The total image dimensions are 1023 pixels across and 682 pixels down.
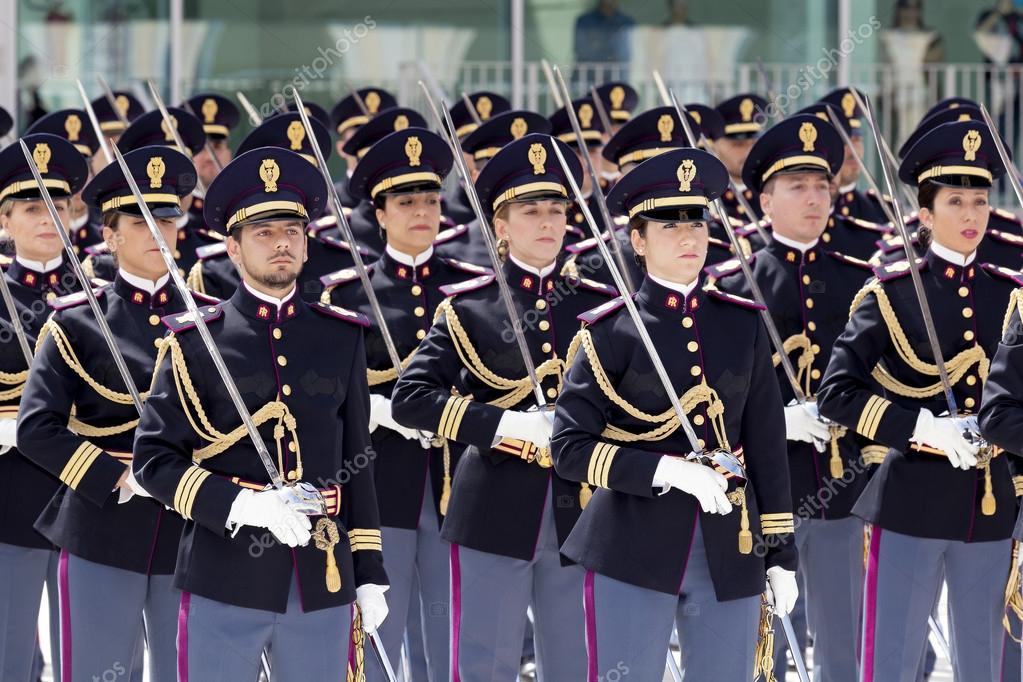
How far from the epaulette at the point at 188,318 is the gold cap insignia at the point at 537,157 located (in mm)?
1427

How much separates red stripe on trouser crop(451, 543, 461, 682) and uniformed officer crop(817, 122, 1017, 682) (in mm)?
1163

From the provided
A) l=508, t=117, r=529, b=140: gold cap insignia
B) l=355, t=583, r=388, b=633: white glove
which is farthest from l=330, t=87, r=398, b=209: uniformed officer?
l=355, t=583, r=388, b=633: white glove

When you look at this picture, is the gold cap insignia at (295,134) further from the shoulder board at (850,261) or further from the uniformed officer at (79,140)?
the shoulder board at (850,261)

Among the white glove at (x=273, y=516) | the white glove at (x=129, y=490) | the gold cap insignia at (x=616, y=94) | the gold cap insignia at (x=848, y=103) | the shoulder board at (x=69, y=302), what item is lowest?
the white glove at (x=129, y=490)

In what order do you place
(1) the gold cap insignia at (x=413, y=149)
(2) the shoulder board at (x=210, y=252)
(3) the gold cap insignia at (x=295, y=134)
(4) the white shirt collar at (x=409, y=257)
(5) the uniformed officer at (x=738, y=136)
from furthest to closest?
(5) the uniformed officer at (x=738, y=136) → (3) the gold cap insignia at (x=295, y=134) → (2) the shoulder board at (x=210, y=252) → (1) the gold cap insignia at (x=413, y=149) → (4) the white shirt collar at (x=409, y=257)

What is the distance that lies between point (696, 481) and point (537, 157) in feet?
5.36

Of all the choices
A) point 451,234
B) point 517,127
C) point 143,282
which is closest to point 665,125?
point 517,127

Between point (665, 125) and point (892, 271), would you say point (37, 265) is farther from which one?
point (665, 125)

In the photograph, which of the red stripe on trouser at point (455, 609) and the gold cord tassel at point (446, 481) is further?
the gold cord tassel at point (446, 481)

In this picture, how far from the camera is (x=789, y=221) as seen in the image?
7.08 meters

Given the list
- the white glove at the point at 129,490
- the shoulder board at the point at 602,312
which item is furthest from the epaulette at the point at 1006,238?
the white glove at the point at 129,490

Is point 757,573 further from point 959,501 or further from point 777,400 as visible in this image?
point 959,501

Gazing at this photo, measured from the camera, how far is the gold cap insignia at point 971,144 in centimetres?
626

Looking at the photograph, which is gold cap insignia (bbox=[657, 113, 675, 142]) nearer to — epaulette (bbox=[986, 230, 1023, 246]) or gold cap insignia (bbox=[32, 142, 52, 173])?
epaulette (bbox=[986, 230, 1023, 246])
